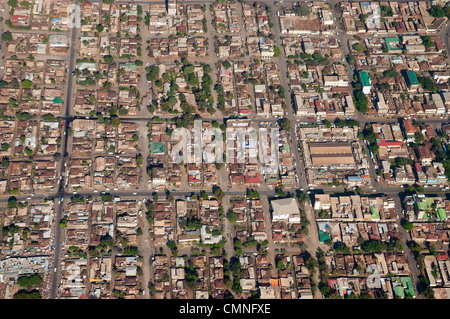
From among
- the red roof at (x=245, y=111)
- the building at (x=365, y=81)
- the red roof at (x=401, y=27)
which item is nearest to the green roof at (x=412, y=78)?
the building at (x=365, y=81)

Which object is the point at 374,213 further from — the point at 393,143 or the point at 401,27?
the point at 401,27

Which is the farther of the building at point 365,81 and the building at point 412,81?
the building at point 412,81

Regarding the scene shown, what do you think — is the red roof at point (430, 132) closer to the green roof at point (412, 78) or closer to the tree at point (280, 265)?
the green roof at point (412, 78)

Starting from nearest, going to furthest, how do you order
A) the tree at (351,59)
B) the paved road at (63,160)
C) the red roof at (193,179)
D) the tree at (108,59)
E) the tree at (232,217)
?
the paved road at (63,160), the tree at (232,217), the red roof at (193,179), the tree at (108,59), the tree at (351,59)

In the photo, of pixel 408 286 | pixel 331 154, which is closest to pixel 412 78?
pixel 331 154

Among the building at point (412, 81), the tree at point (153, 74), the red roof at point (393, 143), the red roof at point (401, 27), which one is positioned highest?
the red roof at point (401, 27)

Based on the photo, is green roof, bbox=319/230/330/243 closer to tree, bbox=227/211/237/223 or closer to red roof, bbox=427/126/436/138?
tree, bbox=227/211/237/223

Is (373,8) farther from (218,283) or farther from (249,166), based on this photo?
(218,283)
